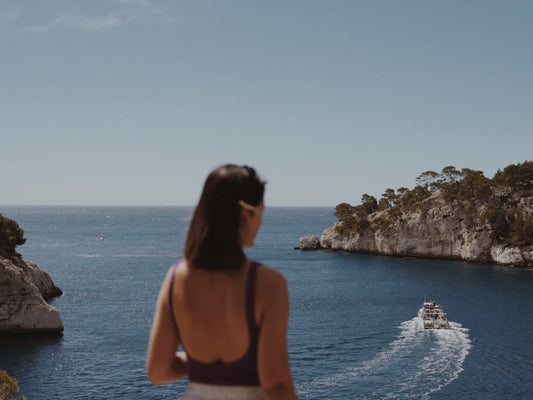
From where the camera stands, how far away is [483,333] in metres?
44.2

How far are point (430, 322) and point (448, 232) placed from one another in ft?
169

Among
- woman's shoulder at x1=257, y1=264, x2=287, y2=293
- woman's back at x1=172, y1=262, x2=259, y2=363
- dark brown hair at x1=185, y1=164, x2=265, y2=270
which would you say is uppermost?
dark brown hair at x1=185, y1=164, x2=265, y2=270

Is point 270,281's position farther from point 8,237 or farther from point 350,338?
point 8,237

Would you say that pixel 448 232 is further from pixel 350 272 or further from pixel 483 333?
pixel 483 333

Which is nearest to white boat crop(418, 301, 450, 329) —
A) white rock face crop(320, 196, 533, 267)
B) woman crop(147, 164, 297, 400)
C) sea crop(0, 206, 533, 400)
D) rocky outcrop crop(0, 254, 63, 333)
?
sea crop(0, 206, 533, 400)

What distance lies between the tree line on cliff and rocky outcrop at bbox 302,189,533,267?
0.35 m

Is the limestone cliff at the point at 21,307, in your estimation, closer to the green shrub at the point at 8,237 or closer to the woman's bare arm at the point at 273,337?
the green shrub at the point at 8,237

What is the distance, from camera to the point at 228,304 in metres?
2.04

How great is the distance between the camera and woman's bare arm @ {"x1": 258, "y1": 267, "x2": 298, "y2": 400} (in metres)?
2.03

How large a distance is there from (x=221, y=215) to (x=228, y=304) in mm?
391

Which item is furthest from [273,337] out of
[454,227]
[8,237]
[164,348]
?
[454,227]

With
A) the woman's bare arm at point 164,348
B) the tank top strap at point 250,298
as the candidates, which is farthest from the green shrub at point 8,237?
the tank top strap at point 250,298

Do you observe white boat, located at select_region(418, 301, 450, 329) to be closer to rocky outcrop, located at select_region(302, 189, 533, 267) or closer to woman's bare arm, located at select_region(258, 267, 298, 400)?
rocky outcrop, located at select_region(302, 189, 533, 267)

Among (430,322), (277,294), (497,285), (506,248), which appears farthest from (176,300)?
(506,248)
